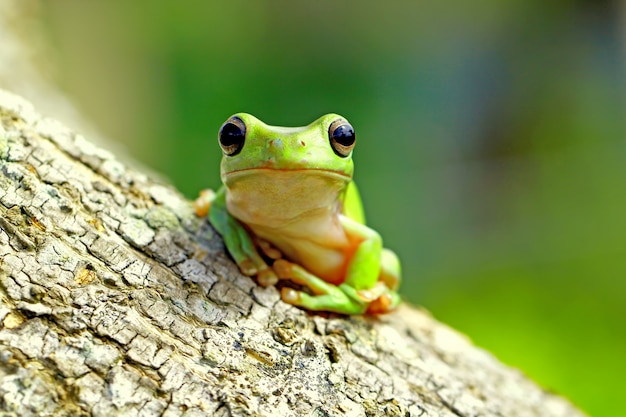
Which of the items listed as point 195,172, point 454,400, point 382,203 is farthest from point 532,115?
point 454,400

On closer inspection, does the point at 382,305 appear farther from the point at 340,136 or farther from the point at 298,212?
the point at 340,136

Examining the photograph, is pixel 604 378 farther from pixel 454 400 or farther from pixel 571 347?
pixel 454 400

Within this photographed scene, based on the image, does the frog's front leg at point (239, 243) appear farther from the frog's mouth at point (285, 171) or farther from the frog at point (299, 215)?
the frog's mouth at point (285, 171)

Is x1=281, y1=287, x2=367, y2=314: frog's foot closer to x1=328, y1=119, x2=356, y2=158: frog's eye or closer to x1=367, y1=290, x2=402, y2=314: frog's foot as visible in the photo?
x1=367, y1=290, x2=402, y2=314: frog's foot

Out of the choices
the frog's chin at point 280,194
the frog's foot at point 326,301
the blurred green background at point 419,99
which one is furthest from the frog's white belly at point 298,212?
the blurred green background at point 419,99

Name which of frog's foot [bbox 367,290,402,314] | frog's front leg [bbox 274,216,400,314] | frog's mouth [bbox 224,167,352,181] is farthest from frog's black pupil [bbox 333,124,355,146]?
frog's foot [bbox 367,290,402,314]
